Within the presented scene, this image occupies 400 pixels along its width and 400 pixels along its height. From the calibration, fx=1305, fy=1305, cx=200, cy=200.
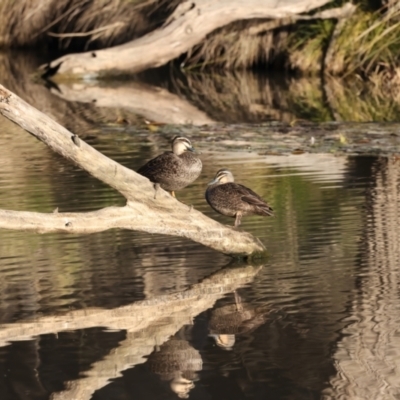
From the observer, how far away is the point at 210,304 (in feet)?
25.9

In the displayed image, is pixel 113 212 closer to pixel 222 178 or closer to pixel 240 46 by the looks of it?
pixel 222 178

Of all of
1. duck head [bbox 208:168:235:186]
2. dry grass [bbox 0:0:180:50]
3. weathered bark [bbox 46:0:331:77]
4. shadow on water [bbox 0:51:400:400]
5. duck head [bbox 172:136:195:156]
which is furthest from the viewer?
dry grass [bbox 0:0:180:50]

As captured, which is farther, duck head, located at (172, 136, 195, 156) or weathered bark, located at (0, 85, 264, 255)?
duck head, located at (172, 136, 195, 156)

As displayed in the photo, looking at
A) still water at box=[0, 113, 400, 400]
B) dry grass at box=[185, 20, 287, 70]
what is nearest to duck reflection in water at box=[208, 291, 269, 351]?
still water at box=[0, 113, 400, 400]

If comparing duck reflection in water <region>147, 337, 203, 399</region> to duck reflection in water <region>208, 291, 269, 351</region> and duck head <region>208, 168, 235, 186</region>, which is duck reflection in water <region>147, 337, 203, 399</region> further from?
duck head <region>208, 168, 235, 186</region>

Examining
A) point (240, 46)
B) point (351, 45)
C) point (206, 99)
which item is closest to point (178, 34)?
point (240, 46)

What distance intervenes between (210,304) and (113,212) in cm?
90

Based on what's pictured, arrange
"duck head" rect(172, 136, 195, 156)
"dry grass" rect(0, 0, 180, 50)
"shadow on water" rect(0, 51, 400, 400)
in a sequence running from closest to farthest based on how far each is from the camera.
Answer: "shadow on water" rect(0, 51, 400, 400) < "duck head" rect(172, 136, 195, 156) < "dry grass" rect(0, 0, 180, 50)

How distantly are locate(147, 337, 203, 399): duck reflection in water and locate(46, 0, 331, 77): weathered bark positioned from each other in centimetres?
1558

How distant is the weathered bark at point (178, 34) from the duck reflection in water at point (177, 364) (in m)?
15.6

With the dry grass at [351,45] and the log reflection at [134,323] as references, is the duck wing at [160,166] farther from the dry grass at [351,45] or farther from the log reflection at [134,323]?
the dry grass at [351,45]

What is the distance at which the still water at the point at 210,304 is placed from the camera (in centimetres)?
636

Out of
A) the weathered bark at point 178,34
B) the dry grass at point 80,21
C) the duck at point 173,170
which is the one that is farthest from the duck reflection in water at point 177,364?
the dry grass at point 80,21

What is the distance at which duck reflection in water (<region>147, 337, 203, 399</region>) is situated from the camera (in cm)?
628
